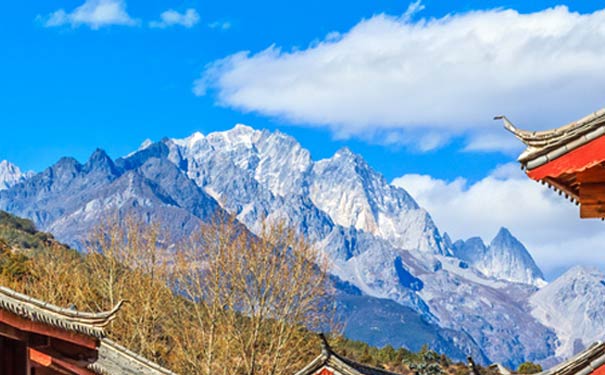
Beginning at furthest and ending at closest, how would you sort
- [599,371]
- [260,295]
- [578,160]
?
[260,295] → [599,371] → [578,160]

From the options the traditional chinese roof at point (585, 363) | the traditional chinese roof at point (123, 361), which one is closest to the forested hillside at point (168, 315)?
the traditional chinese roof at point (123, 361)

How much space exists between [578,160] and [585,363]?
224cm

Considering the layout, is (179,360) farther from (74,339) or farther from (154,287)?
(74,339)

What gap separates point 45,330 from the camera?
10633mm

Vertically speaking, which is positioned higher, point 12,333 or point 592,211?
point 12,333

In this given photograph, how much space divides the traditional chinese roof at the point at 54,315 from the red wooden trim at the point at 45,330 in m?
0.04

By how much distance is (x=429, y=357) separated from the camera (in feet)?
297

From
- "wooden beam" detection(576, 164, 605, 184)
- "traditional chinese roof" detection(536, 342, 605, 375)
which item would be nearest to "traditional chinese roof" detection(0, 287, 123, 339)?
"traditional chinese roof" detection(536, 342, 605, 375)

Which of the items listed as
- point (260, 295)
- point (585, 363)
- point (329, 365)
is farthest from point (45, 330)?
point (260, 295)

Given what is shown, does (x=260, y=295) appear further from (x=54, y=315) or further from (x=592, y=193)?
(x=592, y=193)

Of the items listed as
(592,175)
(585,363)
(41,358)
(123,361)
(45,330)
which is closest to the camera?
(592,175)

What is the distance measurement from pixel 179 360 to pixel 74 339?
38.2 m

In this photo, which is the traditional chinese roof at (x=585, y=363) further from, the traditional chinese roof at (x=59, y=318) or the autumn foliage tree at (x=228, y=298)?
the autumn foliage tree at (x=228, y=298)

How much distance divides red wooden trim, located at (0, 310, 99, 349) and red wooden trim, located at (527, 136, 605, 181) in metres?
5.14
